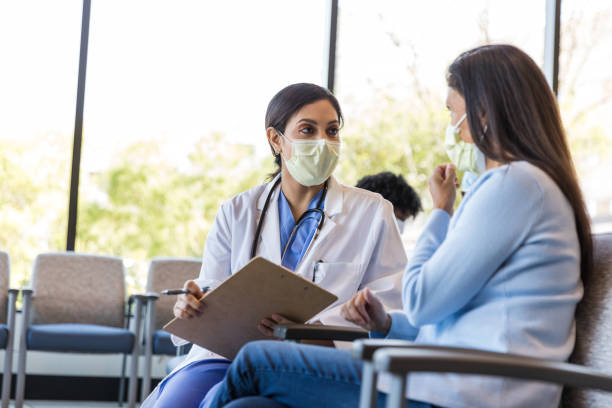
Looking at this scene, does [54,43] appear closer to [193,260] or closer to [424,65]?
[193,260]

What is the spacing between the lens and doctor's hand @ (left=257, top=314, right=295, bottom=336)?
1.83 meters

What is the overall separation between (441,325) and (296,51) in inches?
166

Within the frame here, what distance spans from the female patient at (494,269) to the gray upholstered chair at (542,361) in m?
0.04

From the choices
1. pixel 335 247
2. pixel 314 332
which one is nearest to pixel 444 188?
pixel 314 332

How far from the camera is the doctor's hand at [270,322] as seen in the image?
183 centimetres

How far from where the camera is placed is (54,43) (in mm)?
5113

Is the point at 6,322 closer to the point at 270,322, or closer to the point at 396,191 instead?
the point at 396,191

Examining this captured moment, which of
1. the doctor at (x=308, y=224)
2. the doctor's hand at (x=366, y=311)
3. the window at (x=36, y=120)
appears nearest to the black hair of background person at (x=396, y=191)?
the doctor at (x=308, y=224)

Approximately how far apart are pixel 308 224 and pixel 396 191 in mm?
1122

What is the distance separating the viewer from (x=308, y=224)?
230 centimetres

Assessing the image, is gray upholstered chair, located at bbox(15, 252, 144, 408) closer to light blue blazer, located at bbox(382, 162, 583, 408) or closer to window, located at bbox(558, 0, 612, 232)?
light blue blazer, located at bbox(382, 162, 583, 408)

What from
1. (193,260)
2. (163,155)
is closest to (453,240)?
(193,260)

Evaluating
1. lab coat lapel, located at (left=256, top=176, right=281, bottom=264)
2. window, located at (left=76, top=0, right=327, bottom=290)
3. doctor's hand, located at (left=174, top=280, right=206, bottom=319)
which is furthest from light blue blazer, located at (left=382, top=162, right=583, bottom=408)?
window, located at (left=76, top=0, right=327, bottom=290)

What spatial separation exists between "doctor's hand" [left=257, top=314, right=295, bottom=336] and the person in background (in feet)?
5.11
